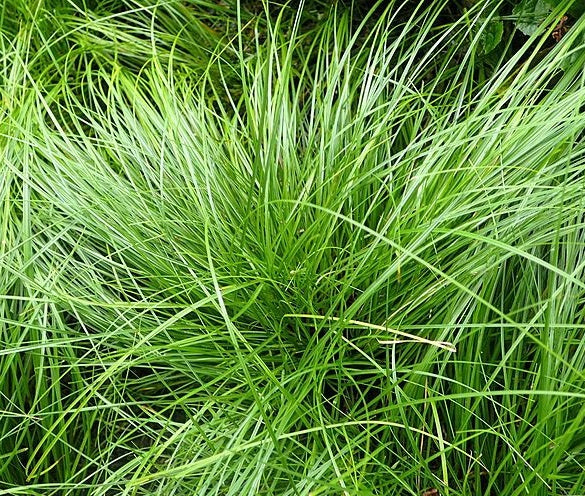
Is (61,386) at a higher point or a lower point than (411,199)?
lower

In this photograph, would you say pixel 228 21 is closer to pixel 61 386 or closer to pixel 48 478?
pixel 61 386

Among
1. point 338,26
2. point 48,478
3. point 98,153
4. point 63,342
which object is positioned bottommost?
point 48,478

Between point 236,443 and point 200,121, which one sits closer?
point 236,443

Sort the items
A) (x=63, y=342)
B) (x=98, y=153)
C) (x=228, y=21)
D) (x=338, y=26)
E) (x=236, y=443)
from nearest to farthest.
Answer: (x=236, y=443) → (x=63, y=342) → (x=98, y=153) → (x=338, y=26) → (x=228, y=21)

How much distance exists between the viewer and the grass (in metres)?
1.34

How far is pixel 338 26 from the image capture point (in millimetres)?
2002

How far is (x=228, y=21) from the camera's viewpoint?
2.14 metres

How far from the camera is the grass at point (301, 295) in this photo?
134 centimetres

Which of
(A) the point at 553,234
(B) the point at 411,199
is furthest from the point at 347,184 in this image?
(A) the point at 553,234

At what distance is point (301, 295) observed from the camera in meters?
1.48

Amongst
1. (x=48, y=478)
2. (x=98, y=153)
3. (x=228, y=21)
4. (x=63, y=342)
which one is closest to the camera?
(x=63, y=342)

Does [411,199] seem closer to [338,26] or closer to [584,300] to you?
[584,300]

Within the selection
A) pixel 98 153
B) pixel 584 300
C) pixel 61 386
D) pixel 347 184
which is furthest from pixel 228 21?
pixel 584 300

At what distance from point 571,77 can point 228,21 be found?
3.26ft
